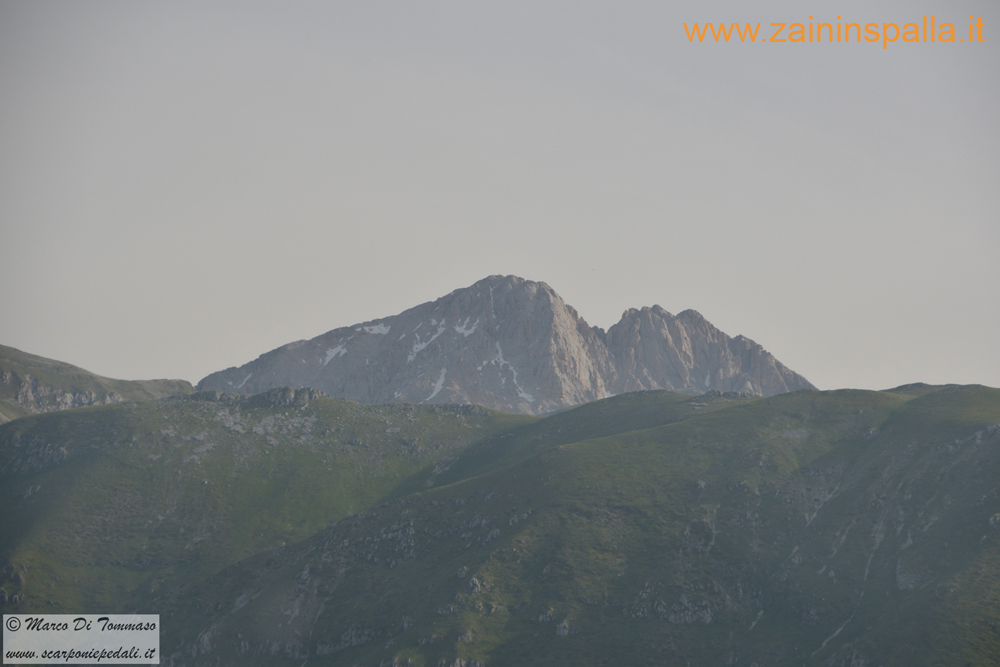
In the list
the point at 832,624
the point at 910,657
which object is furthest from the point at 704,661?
the point at 910,657

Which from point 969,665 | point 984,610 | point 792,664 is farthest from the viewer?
point 792,664

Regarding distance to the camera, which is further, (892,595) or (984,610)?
(892,595)

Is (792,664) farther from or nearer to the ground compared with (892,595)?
nearer to the ground

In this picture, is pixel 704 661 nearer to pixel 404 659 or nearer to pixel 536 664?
pixel 536 664

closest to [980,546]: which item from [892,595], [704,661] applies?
[892,595]

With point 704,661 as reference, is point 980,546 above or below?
above

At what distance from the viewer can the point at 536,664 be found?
640 ft

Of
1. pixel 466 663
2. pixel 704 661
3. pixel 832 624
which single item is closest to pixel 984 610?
pixel 832 624

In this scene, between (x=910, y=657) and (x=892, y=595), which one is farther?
(x=892, y=595)

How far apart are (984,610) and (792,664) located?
40191 mm

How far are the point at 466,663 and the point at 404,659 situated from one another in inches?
569

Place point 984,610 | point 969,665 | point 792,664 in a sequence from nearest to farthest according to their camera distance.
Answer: point 969,665 → point 984,610 → point 792,664

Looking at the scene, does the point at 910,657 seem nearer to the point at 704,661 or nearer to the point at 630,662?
the point at 704,661

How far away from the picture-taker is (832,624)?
19800 cm
